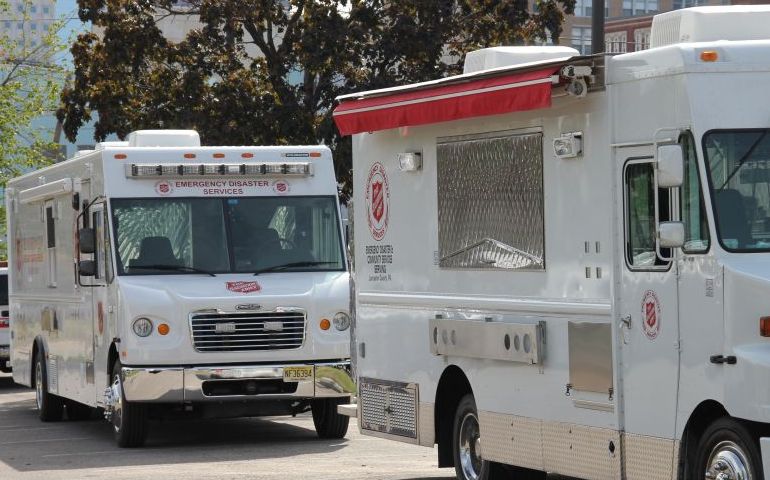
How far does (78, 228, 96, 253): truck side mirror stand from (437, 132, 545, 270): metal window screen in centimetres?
527

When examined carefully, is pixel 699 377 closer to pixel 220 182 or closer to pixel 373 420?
pixel 373 420

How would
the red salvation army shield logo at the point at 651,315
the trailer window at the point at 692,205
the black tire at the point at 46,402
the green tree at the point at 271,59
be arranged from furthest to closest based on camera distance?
the green tree at the point at 271,59 < the black tire at the point at 46,402 < the red salvation army shield logo at the point at 651,315 < the trailer window at the point at 692,205

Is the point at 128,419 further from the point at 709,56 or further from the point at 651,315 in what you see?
the point at 709,56

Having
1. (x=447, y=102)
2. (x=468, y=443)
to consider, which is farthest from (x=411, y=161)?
(x=468, y=443)

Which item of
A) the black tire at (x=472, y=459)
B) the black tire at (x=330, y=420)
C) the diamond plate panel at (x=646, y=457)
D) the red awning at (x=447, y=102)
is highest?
the red awning at (x=447, y=102)

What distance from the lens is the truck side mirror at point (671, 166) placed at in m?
8.81

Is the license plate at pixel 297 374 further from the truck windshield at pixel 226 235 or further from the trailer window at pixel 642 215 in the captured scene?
the trailer window at pixel 642 215

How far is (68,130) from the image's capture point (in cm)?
2711

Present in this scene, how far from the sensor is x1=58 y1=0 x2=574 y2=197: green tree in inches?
995

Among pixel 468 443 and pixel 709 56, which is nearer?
pixel 709 56

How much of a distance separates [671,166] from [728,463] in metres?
1.61

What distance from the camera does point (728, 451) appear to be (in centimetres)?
879

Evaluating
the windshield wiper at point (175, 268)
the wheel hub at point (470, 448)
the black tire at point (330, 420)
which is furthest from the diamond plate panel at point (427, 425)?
the windshield wiper at point (175, 268)

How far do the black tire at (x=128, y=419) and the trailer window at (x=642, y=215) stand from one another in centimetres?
713
